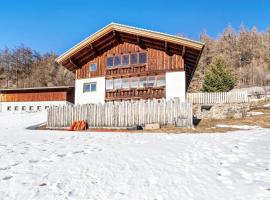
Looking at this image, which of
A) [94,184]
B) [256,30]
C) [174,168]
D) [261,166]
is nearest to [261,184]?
[261,166]

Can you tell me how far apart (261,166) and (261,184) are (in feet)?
4.40

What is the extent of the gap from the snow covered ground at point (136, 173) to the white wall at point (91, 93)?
17.0 m

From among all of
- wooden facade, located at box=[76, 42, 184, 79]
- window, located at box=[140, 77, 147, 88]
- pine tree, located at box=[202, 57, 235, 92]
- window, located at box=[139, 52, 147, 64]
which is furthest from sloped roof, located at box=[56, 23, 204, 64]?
pine tree, located at box=[202, 57, 235, 92]

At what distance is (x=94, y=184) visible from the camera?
5039mm

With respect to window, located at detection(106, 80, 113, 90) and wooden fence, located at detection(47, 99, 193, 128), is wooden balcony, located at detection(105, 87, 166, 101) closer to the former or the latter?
window, located at detection(106, 80, 113, 90)

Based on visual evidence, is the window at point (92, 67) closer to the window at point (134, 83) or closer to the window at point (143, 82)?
the window at point (134, 83)

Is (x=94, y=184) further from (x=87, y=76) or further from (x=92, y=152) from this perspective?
(x=87, y=76)

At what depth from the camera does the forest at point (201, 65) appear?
6550 cm

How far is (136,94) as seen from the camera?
23.7 meters

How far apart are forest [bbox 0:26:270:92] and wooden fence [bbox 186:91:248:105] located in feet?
99.0

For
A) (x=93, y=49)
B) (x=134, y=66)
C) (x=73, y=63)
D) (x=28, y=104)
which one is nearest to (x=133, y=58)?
(x=134, y=66)

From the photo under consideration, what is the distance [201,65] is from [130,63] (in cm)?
5105

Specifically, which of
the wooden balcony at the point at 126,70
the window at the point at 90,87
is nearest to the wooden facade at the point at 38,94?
the window at the point at 90,87

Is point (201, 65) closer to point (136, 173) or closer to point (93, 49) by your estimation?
point (93, 49)
